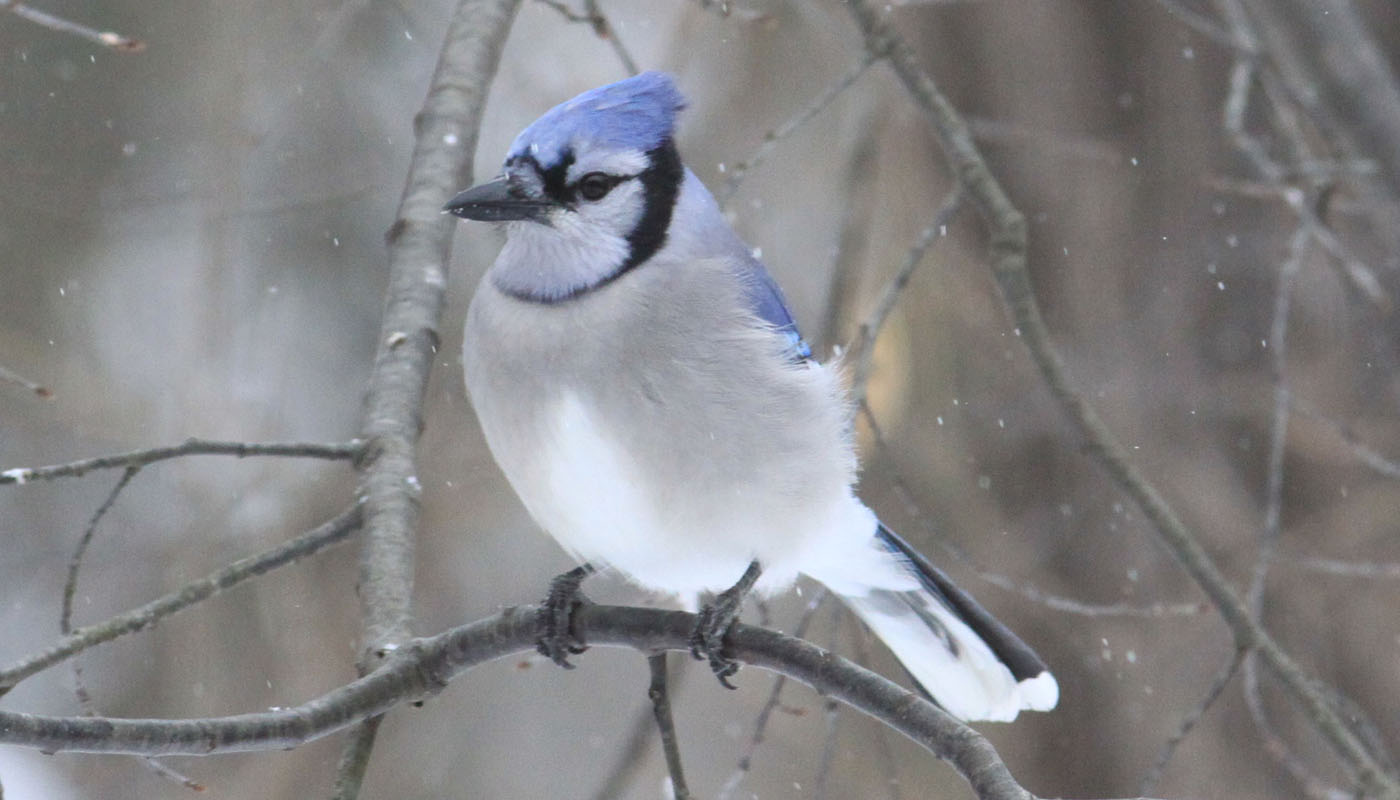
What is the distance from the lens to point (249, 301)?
4.45m

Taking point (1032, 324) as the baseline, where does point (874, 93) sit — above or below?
above

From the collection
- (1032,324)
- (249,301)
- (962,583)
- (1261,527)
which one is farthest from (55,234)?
(1261,527)

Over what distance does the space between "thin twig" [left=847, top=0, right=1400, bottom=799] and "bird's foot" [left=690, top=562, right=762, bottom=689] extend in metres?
0.72

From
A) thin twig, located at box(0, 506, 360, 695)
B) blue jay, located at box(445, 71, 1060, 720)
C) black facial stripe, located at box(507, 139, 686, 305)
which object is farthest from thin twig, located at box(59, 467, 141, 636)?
black facial stripe, located at box(507, 139, 686, 305)

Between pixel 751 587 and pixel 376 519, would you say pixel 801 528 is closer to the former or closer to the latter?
pixel 751 587

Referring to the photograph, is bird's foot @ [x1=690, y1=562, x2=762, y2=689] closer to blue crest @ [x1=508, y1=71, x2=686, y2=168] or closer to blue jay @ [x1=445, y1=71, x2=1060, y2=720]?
blue jay @ [x1=445, y1=71, x2=1060, y2=720]

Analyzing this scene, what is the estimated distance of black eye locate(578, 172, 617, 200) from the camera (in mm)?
2334

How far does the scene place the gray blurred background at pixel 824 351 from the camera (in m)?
3.93

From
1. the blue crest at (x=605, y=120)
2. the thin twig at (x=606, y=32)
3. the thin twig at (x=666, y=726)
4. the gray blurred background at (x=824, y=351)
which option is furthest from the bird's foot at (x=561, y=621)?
the gray blurred background at (x=824, y=351)

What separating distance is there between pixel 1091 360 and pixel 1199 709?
201cm

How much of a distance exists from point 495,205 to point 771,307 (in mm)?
540

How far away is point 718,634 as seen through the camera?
6.72ft

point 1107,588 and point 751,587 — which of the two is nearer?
point 751,587

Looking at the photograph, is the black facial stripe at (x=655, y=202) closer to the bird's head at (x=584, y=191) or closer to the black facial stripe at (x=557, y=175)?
the bird's head at (x=584, y=191)
